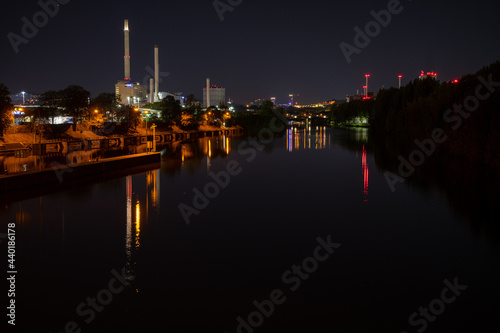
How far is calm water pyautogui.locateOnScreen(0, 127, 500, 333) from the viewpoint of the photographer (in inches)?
281

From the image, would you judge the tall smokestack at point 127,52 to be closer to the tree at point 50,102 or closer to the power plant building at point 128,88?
the power plant building at point 128,88

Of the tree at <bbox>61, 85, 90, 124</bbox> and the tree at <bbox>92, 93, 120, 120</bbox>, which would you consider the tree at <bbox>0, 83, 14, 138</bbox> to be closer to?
the tree at <bbox>61, 85, 90, 124</bbox>

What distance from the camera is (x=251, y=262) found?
31.4 ft

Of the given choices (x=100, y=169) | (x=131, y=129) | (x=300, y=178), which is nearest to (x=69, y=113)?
(x=131, y=129)

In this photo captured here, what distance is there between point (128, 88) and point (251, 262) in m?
136

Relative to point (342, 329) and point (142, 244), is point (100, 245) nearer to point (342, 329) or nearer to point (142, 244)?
point (142, 244)

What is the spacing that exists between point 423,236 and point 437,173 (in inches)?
482

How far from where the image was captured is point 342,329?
22.3ft

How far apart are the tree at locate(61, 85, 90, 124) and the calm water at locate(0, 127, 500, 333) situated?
30.8 metres

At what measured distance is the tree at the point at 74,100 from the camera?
148 ft

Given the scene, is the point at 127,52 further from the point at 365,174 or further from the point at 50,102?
the point at 365,174

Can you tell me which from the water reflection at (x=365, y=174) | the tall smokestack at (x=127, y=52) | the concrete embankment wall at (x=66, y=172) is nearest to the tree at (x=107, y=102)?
the concrete embankment wall at (x=66, y=172)

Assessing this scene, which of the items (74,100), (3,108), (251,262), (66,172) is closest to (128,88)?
(74,100)

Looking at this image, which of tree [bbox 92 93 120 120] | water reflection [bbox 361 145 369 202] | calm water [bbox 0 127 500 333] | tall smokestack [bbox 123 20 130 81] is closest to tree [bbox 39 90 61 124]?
tree [bbox 92 93 120 120]
